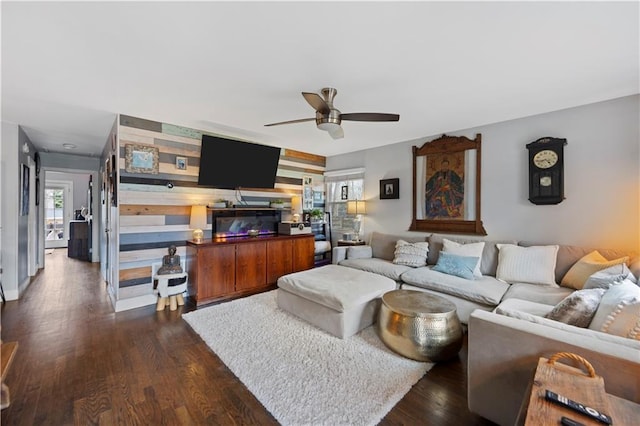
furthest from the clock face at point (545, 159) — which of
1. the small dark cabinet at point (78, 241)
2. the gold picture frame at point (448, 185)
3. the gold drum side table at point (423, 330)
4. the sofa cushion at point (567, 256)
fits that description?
the small dark cabinet at point (78, 241)

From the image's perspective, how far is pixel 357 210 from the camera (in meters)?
5.09

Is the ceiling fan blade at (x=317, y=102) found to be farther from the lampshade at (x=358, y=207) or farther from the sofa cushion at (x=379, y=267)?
the lampshade at (x=358, y=207)

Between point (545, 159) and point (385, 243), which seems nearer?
point (545, 159)

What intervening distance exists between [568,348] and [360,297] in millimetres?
1621

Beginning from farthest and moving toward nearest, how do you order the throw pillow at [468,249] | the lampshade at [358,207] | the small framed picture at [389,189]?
the lampshade at [358,207] → the small framed picture at [389,189] → the throw pillow at [468,249]

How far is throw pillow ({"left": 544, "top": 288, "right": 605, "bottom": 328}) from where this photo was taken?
1580mm

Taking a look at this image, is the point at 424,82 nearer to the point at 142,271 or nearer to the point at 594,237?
the point at 594,237

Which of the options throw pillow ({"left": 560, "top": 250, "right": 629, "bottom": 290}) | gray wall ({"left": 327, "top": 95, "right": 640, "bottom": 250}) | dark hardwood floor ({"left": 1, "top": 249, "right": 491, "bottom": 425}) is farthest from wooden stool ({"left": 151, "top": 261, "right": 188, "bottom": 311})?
throw pillow ({"left": 560, "top": 250, "right": 629, "bottom": 290})

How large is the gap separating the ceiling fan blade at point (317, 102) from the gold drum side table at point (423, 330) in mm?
1925

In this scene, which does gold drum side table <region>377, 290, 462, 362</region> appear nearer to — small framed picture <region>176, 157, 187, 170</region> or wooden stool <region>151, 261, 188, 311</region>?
wooden stool <region>151, 261, 188, 311</region>

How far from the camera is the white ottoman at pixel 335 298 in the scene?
2611 mm

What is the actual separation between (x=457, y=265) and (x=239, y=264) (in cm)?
294

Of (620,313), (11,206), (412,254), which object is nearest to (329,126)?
(412,254)

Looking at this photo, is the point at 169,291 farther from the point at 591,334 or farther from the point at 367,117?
the point at 591,334
